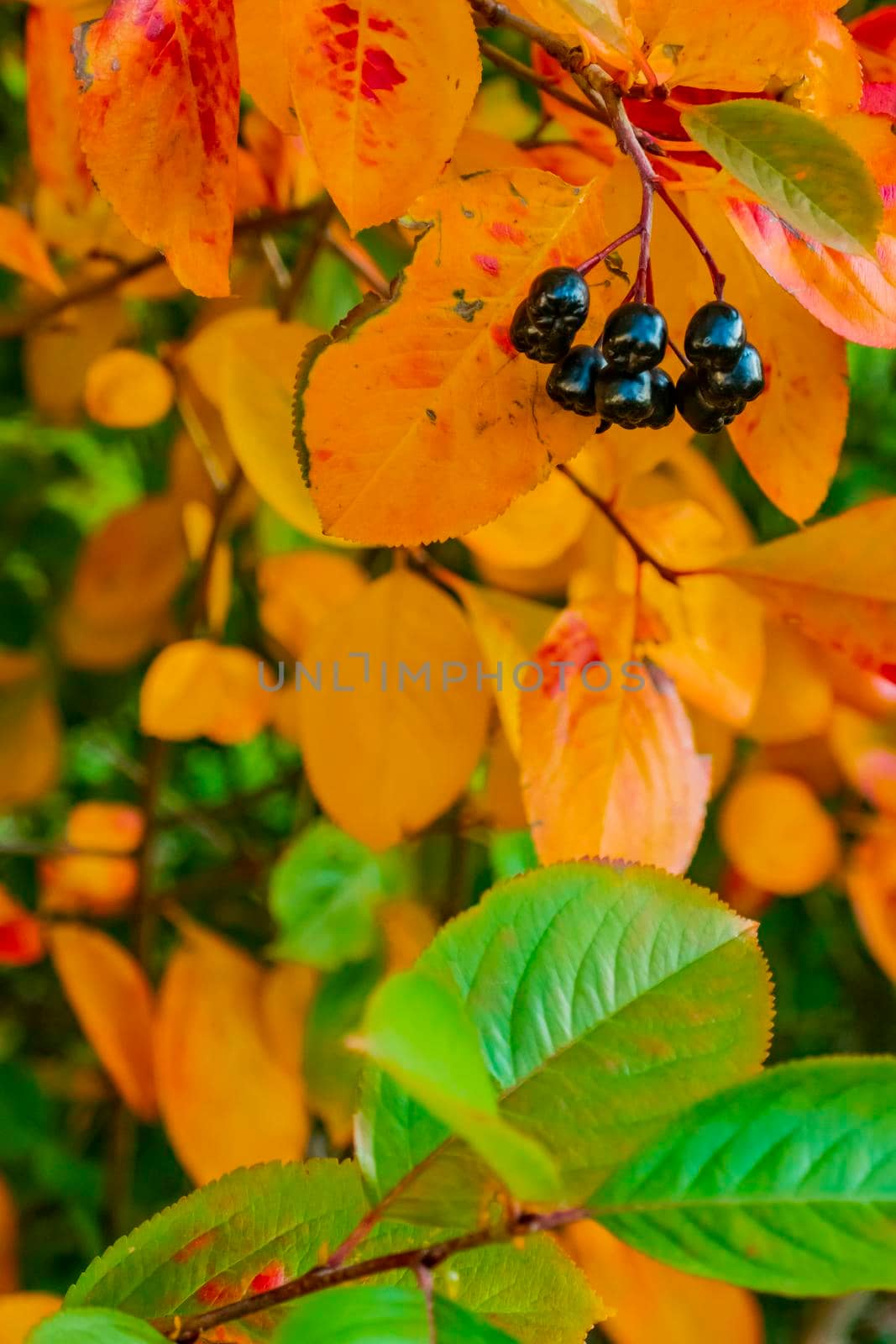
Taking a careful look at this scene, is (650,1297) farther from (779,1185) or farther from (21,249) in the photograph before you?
(21,249)

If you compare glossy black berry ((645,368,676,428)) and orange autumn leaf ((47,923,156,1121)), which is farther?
orange autumn leaf ((47,923,156,1121))

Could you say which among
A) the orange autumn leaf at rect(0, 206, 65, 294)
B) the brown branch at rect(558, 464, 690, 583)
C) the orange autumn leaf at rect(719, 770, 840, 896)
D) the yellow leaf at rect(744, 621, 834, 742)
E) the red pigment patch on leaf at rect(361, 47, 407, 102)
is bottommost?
the orange autumn leaf at rect(719, 770, 840, 896)

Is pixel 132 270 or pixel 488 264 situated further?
pixel 132 270

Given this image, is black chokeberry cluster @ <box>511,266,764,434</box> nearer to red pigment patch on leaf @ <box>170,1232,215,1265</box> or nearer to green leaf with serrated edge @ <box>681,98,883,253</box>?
green leaf with serrated edge @ <box>681,98,883,253</box>

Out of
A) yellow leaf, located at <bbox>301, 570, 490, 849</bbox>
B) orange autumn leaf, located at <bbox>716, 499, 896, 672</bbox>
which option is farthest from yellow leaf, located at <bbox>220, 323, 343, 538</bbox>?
orange autumn leaf, located at <bbox>716, 499, 896, 672</bbox>

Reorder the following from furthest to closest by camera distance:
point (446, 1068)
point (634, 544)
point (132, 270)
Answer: point (132, 270) → point (634, 544) → point (446, 1068)

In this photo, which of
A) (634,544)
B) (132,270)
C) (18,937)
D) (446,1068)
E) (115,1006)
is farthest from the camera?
(18,937)

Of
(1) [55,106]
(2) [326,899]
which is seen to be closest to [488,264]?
(1) [55,106]
